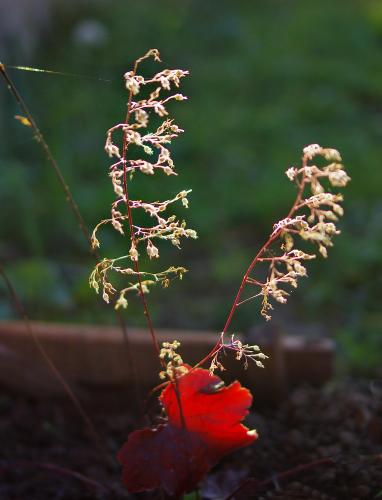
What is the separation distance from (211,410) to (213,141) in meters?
3.60

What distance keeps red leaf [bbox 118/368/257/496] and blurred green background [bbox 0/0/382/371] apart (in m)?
1.44

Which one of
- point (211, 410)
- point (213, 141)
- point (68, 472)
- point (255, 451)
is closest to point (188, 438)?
point (211, 410)

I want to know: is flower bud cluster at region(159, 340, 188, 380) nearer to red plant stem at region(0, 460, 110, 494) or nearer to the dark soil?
the dark soil

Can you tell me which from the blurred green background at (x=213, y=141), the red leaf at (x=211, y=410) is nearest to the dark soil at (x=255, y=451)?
the red leaf at (x=211, y=410)

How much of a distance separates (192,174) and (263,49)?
2.27 meters

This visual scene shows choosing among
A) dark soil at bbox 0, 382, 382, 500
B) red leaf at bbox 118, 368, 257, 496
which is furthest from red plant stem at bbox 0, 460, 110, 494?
red leaf at bbox 118, 368, 257, 496

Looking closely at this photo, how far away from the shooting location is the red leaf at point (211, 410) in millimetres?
1440

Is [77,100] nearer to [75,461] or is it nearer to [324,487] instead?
[75,461]

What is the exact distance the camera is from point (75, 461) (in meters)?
2.08

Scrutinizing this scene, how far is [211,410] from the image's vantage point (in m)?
1.45

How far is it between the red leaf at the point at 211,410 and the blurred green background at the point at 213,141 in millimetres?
1429

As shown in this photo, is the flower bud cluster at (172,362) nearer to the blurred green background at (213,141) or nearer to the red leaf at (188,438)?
the red leaf at (188,438)

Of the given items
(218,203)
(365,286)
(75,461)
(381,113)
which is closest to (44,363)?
(75,461)

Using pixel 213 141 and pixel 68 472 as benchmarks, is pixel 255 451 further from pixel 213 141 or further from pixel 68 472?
pixel 213 141
